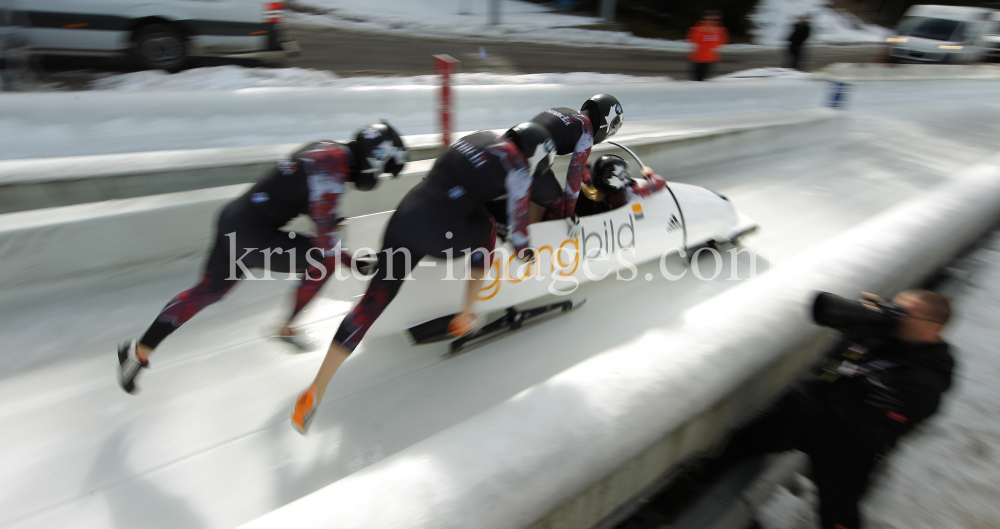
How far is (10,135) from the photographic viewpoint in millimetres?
3477

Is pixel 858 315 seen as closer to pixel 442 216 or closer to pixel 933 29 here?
pixel 442 216

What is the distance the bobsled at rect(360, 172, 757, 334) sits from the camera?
6.91ft

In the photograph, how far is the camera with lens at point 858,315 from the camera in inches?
60.4

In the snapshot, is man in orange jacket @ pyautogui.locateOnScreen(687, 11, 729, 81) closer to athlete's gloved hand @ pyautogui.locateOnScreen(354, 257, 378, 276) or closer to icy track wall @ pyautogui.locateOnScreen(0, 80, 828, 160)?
icy track wall @ pyautogui.locateOnScreen(0, 80, 828, 160)

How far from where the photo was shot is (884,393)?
148cm

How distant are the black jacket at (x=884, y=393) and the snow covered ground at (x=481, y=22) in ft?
39.1

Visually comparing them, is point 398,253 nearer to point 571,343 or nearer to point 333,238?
point 333,238

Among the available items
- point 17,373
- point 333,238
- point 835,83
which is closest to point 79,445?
point 17,373

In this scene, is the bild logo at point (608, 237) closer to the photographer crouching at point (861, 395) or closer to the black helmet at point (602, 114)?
the black helmet at point (602, 114)

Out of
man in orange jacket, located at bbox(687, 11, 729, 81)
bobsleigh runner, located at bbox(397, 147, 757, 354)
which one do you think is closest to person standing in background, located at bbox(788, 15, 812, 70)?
man in orange jacket, located at bbox(687, 11, 729, 81)

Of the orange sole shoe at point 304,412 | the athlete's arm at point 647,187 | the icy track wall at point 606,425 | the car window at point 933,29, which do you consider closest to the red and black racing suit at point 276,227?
the orange sole shoe at point 304,412

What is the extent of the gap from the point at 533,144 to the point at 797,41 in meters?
9.18

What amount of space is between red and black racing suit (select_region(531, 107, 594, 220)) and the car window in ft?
44.4

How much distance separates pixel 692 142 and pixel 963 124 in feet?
16.3
